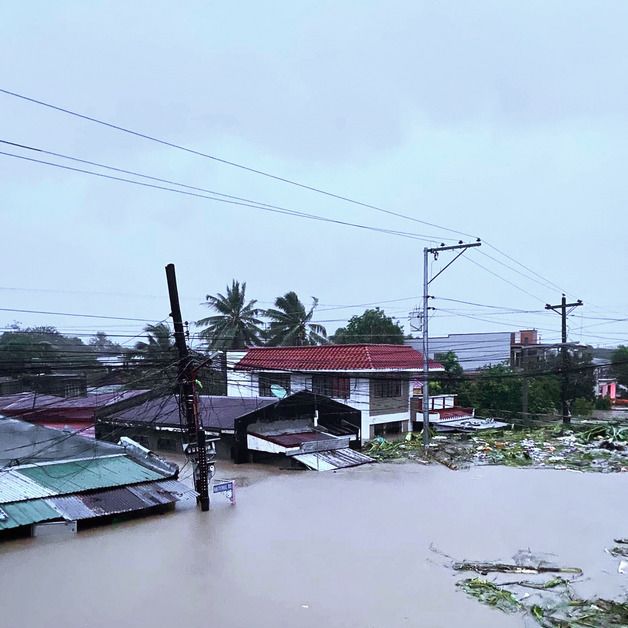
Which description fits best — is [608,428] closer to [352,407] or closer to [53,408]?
[352,407]

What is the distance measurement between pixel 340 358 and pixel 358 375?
194 cm

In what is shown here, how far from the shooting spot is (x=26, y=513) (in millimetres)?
12391

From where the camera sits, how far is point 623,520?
45.0 ft

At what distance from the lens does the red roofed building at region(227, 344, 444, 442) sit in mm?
24469

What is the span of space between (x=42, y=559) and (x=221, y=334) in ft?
64.6

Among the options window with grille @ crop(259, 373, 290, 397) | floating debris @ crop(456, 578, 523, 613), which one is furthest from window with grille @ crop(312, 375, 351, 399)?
floating debris @ crop(456, 578, 523, 613)

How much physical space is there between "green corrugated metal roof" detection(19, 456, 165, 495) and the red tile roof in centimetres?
867

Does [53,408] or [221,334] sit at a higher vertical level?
[221,334]

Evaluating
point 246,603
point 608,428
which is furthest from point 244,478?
point 608,428

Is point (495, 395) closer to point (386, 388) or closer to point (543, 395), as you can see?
point (543, 395)

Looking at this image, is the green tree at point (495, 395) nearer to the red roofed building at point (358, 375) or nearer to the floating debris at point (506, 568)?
the red roofed building at point (358, 375)

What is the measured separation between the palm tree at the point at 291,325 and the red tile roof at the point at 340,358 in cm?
482

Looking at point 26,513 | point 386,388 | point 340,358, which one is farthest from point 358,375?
point 26,513

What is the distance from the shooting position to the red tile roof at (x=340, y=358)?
24.6 meters
